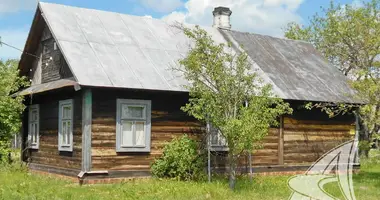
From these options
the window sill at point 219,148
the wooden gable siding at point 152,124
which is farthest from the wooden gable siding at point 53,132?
the window sill at point 219,148

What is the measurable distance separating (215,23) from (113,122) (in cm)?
912

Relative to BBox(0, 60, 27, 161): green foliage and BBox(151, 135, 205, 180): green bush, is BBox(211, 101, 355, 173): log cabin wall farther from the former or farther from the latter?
BBox(0, 60, 27, 161): green foliage

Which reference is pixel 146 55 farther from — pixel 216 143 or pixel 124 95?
pixel 216 143

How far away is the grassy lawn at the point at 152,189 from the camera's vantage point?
11898 mm

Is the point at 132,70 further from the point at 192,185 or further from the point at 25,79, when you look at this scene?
the point at 25,79

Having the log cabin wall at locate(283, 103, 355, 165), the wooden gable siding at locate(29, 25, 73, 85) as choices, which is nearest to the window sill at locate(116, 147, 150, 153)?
the wooden gable siding at locate(29, 25, 73, 85)

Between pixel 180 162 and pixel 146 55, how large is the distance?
3943 millimetres

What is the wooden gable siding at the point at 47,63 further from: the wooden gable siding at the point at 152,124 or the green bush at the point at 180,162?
the green bush at the point at 180,162

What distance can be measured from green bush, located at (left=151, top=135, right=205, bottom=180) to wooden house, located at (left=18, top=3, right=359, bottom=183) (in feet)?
1.23

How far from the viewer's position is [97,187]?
13.9 meters

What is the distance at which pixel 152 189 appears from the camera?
42.9 feet

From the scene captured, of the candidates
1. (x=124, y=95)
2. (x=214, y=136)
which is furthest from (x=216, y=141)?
(x=124, y=95)

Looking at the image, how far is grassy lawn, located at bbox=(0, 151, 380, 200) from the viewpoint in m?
11.9

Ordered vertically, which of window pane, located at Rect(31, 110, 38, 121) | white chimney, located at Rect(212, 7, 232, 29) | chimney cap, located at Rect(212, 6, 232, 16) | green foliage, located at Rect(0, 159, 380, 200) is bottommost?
green foliage, located at Rect(0, 159, 380, 200)
